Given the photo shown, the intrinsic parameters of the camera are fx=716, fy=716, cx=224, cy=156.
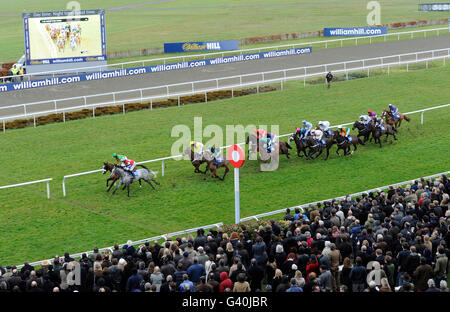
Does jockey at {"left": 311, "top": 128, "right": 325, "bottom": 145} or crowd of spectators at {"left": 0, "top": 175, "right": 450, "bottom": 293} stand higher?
jockey at {"left": 311, "top": 128, "right": 325, "bottom": 145}

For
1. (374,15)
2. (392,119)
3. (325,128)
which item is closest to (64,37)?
(325,128)

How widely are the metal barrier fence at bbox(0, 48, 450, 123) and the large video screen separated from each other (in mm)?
4785

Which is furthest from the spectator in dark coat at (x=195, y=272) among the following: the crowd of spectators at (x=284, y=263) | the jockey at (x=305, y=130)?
the jockey at (x=305, y=130)

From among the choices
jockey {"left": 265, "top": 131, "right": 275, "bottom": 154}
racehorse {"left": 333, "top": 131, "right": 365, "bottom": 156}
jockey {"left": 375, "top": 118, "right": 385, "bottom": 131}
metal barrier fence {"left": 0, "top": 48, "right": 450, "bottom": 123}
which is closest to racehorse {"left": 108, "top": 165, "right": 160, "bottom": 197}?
jockey {"left": 265, "top": 131, "right": 275, "bottom": 154}

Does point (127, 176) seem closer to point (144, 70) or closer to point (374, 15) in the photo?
point (144, 70)

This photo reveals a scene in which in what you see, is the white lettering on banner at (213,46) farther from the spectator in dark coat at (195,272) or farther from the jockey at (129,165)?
the spectator in dark coat at (195,272)

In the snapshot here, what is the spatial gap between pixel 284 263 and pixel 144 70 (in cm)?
2359

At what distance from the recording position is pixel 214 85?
1256 inches

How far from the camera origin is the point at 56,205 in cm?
1795

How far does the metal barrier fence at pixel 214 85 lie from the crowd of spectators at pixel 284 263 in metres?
14.7

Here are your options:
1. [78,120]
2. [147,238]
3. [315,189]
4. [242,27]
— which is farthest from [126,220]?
[242,27]

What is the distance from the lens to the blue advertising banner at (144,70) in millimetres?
31203

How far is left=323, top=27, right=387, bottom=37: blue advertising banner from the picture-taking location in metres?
42.9

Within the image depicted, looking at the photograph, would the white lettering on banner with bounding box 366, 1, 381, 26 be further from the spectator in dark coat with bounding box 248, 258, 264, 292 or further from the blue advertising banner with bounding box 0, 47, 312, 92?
the spectator in dark coat with bounding box 248, 258, 264, 292
